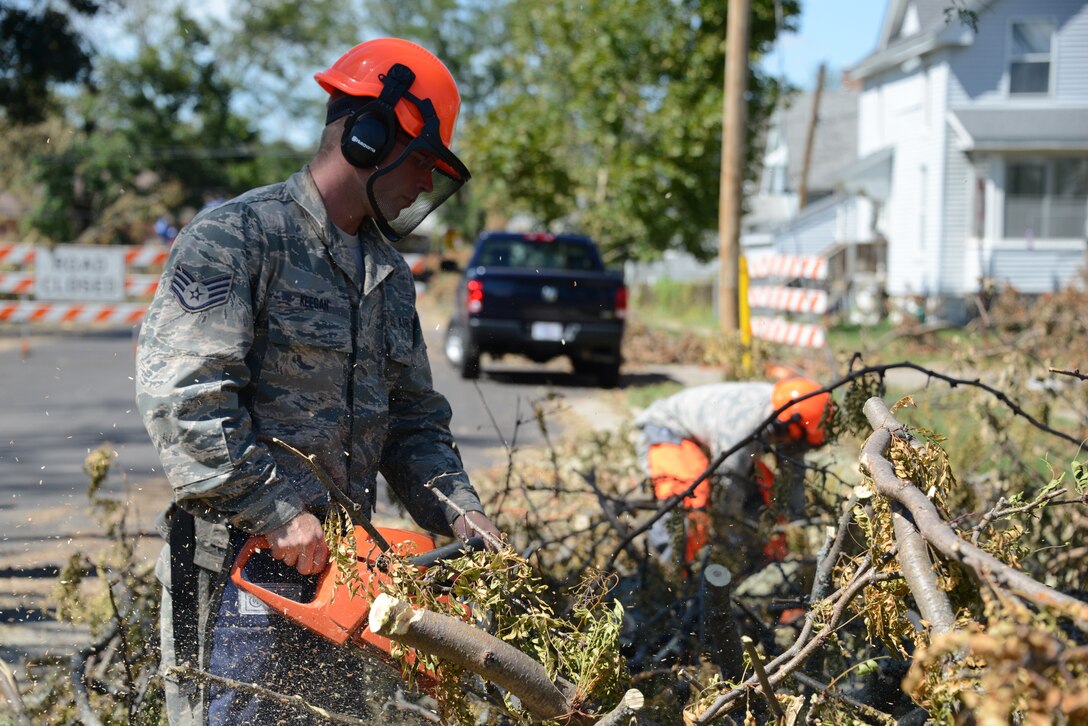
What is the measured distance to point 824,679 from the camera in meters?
2.82

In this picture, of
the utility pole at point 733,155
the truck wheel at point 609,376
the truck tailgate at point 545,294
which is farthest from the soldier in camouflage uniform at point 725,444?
the truck wheel at point 609,376

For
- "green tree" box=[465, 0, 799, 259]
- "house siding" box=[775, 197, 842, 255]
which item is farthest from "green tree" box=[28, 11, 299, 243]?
"house siding" box=[775, 197, 842, 255]

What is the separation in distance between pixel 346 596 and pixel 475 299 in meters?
10.3

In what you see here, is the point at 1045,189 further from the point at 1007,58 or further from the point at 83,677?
the point at 83,677

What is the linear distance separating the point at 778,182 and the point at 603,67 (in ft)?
100.0

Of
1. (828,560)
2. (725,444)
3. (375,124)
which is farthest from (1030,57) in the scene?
(375,124)

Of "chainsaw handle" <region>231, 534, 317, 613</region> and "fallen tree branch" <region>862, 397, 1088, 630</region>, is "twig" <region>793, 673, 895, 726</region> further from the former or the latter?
"chainsaw handle" <region>231, 534, 317, 613</region>

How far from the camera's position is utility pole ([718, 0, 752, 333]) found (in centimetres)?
1109

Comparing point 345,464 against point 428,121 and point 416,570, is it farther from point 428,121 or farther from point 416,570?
point 428,121

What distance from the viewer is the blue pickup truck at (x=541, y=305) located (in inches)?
487

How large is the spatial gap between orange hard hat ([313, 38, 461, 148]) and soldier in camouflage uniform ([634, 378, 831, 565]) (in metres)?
1.89

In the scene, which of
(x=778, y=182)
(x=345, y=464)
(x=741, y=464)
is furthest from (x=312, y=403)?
(x=778, y=182)

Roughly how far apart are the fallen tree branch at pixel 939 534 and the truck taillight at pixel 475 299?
1013 cm

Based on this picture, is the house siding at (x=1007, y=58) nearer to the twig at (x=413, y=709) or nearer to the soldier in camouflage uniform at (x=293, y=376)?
the soldier in camouflage uniform at (x=293, y=376)
